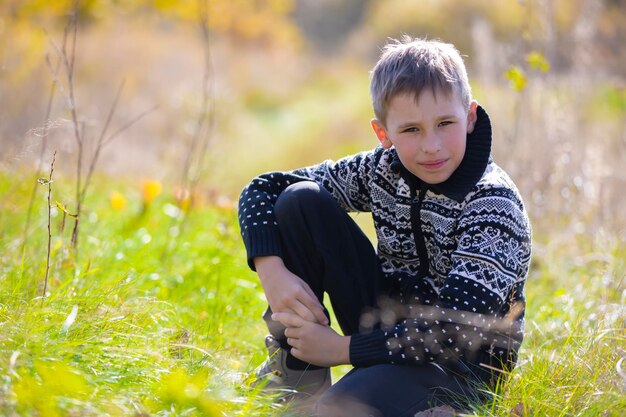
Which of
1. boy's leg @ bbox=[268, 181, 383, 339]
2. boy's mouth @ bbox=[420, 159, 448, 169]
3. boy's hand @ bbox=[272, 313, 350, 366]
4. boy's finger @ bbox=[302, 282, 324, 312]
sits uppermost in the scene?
boy's mouth @ bbox=[420, 159, 448, 169]

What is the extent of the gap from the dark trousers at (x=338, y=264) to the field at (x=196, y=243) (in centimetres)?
15

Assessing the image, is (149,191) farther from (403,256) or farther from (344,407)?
(344,407)

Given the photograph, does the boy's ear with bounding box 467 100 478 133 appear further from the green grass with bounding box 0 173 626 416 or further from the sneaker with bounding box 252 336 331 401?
the sneaker with bounding box 252 336 331 401

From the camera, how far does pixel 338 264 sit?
6.98 feet

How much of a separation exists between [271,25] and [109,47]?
32.8 feet

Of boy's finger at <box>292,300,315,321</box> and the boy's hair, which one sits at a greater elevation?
the boy's hair

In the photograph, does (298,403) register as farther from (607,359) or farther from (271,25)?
(271,25)

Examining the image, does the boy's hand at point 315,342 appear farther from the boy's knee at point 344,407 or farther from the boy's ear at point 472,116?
the boy's ear at point 472,116

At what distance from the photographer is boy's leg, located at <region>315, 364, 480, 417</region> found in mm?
1858

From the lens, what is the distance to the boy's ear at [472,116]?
6.84 feet

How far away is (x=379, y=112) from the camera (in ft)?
6.99

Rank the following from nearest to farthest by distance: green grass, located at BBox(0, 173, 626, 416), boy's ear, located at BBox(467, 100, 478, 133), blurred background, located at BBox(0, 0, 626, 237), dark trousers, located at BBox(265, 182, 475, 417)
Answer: green grass, located at BBox(0, 173, 626, 416) → dark trousers, located at BBox(265, 182, 475, 417) → boy's ear, located at BBox(467, 100, 478, 133) → blurred background, located at BBox(0, 0, 626, 237)

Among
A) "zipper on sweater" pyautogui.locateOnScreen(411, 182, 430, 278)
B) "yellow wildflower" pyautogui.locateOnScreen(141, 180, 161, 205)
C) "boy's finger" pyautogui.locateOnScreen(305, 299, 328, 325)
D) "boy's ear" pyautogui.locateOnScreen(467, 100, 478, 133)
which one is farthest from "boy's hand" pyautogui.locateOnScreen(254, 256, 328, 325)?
"yellow wildflower" pyautogui.locateOnScreen(141, 180, 161, 205)

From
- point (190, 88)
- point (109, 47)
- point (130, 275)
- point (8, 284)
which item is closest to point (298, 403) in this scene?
point (130, 275)
